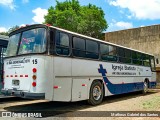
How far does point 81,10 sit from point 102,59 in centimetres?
2688

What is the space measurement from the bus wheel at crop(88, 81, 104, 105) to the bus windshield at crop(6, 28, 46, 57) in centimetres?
333

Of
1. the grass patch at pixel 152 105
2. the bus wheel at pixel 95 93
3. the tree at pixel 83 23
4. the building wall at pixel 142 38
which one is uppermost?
the tree at pixel 83 23

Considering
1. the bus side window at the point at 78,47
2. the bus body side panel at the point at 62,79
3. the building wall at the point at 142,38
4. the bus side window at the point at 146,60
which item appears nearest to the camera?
the bus body side panel at the point at 62,79

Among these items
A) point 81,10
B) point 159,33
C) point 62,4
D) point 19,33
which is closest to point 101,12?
point 81,10

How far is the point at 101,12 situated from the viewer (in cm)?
3725

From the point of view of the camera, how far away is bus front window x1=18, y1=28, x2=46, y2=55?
8.65 meters

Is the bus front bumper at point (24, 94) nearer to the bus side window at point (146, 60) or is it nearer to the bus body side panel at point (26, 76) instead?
the bus body side panel at point (26, 76)

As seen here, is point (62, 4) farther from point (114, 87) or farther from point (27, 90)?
point (27, 90)

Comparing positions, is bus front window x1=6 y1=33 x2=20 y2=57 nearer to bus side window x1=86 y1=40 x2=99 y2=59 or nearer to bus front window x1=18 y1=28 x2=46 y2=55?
bus front window x1=18 y1=28 x2=46 y2=55

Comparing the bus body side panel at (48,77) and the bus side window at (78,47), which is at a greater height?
the bus side window at (78,47)

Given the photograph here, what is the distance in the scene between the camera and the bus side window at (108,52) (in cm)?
1179

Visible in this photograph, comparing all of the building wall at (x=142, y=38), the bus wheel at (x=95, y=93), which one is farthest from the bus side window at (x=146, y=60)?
the bus wheel at (x=95, y=93)

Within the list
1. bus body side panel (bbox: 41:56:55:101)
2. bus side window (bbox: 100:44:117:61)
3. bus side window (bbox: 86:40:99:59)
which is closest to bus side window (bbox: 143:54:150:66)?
bus side window (bbox: 100:44:117:61)

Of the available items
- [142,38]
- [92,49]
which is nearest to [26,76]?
[92,49]
